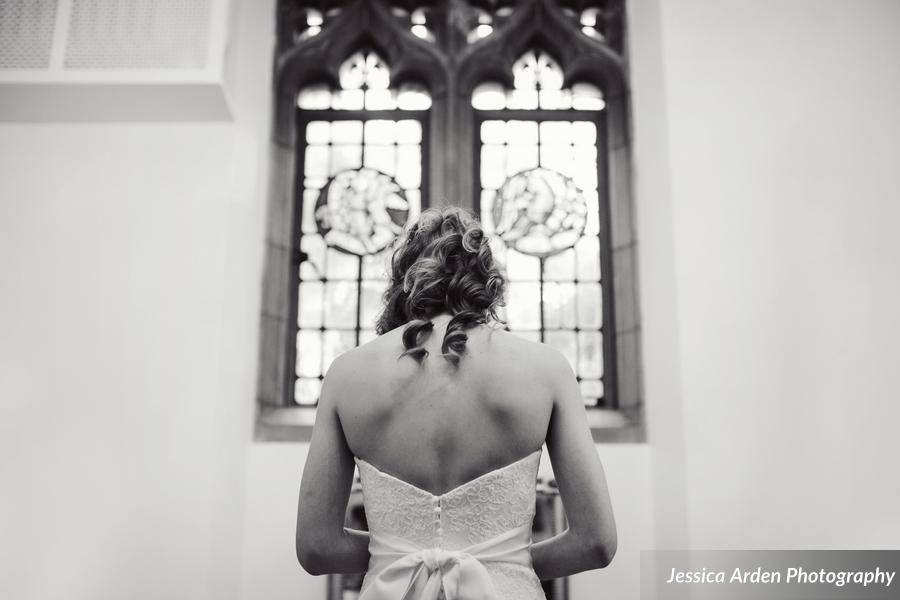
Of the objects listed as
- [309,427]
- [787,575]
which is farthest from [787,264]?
[309,427]

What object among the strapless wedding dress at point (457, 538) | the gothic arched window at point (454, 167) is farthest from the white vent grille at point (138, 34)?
the strapless wedding dress at point (457, 538)

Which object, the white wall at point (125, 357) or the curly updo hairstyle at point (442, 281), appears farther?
the white wall at point (125, 357)

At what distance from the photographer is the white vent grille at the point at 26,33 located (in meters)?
4.08

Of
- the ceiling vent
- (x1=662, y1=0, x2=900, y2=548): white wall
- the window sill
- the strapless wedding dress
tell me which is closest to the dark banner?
(x1=662, y1=0, x2=900, y2=548): white wall

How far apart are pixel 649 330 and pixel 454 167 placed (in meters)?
1.46

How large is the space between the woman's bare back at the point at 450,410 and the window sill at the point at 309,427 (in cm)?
278

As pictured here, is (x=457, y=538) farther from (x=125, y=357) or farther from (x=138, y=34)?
(x=138, y=34)

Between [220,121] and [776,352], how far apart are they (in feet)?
10.1

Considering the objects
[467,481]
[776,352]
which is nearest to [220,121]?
[776,352]

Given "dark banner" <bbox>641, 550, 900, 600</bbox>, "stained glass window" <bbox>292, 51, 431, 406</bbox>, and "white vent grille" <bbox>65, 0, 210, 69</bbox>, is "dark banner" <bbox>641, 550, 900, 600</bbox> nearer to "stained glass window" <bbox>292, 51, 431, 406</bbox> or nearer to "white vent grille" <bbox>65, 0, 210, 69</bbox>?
"stained glass window" <bbox>292, 51, 431, 406</bbox>

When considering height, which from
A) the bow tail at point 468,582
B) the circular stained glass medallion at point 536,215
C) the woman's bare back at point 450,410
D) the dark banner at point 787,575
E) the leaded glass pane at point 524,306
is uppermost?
the circular stained glass medallion at point 536,215

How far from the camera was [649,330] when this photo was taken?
4.40 m

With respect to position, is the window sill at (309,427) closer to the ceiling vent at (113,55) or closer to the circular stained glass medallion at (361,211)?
the circular stained glass medallion at (361,211)

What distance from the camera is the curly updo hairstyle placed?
1.58m
